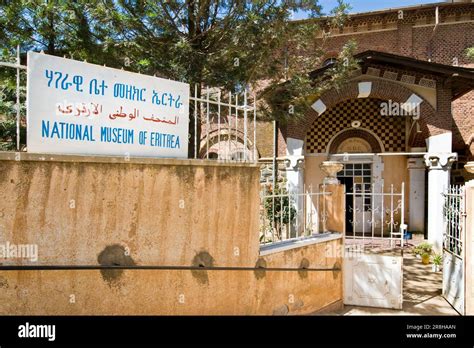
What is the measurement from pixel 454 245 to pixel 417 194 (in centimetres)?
711

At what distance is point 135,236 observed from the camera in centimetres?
351

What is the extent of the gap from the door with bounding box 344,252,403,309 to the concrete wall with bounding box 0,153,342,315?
1761mm

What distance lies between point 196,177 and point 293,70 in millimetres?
5512

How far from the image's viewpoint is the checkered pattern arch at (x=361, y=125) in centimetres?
1273

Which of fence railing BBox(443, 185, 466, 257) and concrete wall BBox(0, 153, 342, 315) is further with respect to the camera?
→ fence railing BBox(443, 185, 466, 257)

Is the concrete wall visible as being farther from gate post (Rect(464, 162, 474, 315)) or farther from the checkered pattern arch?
the checkered pattern arch

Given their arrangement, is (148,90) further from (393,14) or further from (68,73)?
(393,14)

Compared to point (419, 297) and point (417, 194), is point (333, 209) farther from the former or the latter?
point (417, 194)

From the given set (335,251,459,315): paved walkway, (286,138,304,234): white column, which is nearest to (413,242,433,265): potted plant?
(335,251,459,315): paved walkway

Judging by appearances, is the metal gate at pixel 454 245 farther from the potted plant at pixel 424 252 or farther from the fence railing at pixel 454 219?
the potted plant at pixel 424 252

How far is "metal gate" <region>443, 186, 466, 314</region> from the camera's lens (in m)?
5.28

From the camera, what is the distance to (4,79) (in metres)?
6.50

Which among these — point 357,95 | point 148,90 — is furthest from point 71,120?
point 357,95

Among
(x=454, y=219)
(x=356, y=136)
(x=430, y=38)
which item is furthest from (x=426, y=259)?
(x=430, y=38)
